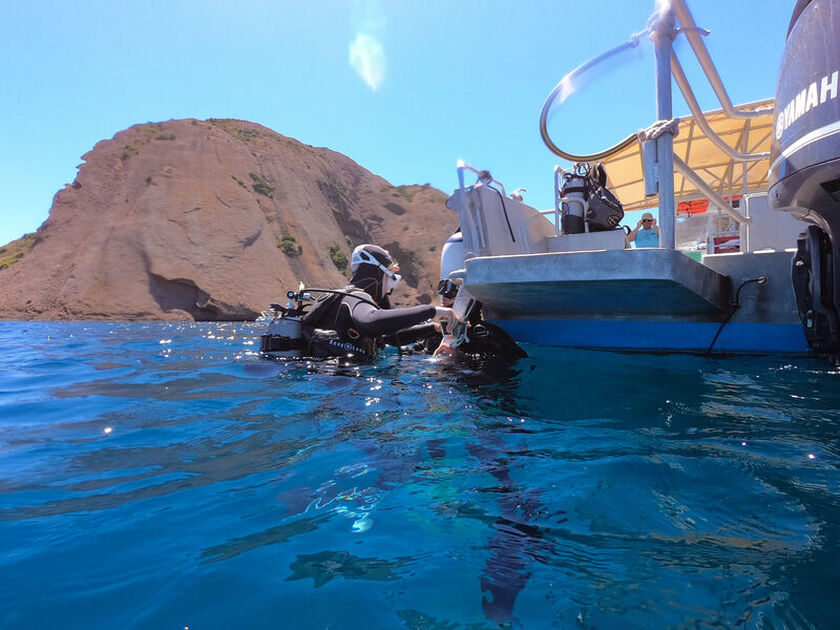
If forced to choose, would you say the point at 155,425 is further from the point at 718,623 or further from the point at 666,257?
the point at 666,257

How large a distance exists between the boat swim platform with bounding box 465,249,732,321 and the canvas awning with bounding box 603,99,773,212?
14.4ft

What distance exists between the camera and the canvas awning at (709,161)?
7816mm

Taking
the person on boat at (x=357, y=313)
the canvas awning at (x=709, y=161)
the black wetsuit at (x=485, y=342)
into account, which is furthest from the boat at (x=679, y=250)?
the canvas awning at (x=709, y=161)

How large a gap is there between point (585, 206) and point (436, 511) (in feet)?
15.7

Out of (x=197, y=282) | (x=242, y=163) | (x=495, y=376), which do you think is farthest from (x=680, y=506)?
(x=242, y=163)

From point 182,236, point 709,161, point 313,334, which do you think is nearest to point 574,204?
point 313,334

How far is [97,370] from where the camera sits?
18.0 feet

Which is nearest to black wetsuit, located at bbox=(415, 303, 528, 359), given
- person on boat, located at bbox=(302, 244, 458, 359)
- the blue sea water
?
person on boat, located at bbox=(302, 244, 458, 359)

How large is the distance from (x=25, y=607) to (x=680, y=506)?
1932 millimetres

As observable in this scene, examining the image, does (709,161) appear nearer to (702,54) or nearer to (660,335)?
(702,54)

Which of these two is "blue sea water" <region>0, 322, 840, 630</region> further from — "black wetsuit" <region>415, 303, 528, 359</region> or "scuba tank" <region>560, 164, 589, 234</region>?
"scuba tank" <region>560, 164, 589, 234</region>

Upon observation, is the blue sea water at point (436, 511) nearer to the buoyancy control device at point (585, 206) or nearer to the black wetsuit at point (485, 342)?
the black wetsuit at point (485, 342)

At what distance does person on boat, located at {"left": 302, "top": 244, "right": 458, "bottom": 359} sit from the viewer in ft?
14.3

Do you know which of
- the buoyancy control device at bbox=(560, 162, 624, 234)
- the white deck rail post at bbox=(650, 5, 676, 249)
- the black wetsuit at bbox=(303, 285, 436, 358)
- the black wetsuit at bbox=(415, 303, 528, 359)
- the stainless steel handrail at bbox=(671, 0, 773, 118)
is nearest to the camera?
the white deck rail post at bbox=(650, 5, 676, 249)
